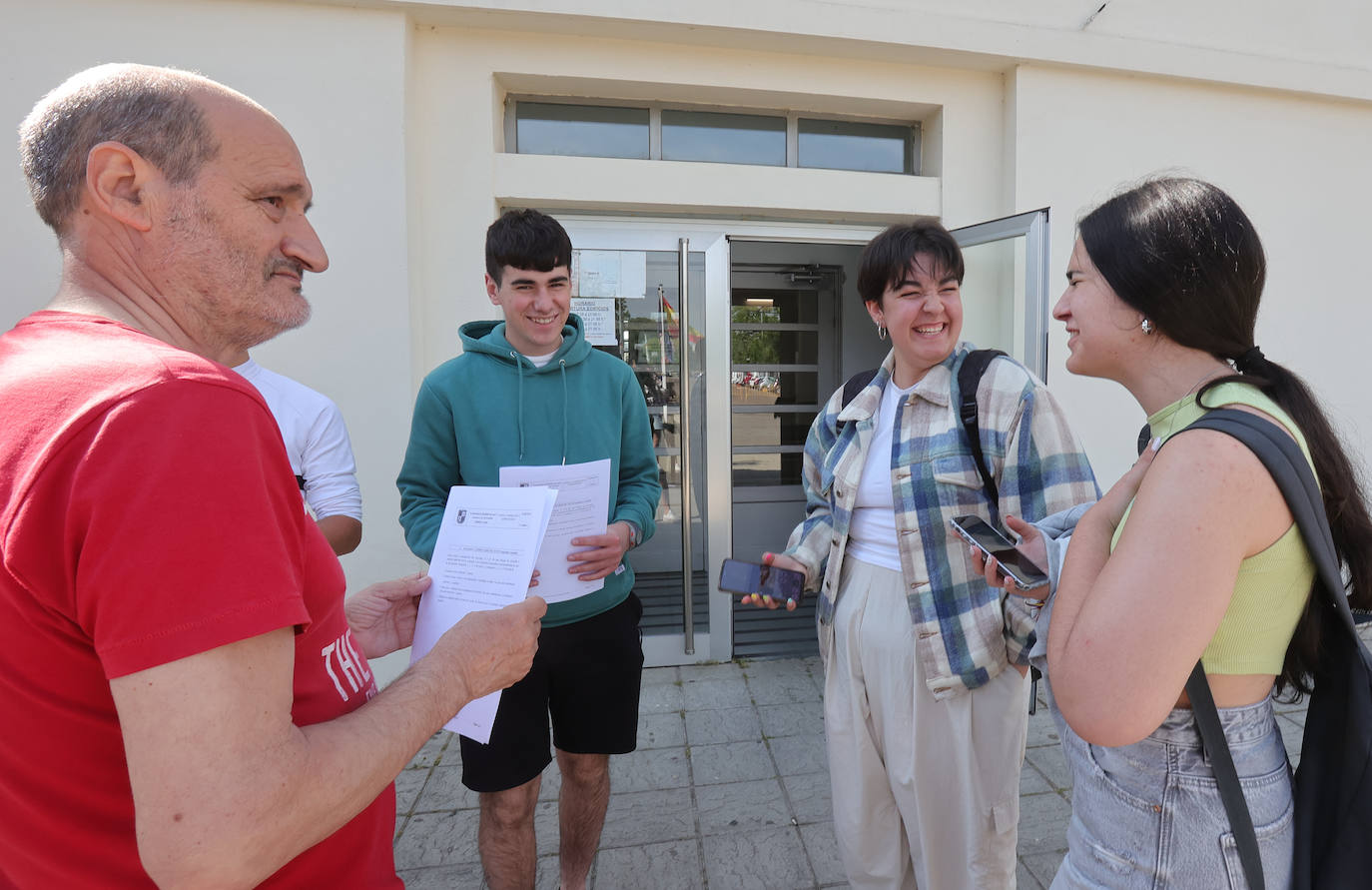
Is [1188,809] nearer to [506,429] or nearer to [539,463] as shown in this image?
[539,463]

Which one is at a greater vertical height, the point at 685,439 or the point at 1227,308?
the point at 1227,308

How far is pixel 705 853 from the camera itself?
247 centimetres

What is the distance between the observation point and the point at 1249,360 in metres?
1.10

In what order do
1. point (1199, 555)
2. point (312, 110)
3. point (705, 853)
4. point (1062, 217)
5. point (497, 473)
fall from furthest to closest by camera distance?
point (1062, 217)
point (312, 110)
point (705, 853)
point (497, 473)
point (1199, 555)

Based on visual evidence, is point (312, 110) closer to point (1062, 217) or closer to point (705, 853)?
point (705, 853)

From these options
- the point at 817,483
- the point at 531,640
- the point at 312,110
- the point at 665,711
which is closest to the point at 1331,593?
the point at 531,640

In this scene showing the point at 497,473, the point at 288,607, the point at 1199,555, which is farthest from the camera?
the point at 497,473

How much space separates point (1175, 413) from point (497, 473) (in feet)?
5.62

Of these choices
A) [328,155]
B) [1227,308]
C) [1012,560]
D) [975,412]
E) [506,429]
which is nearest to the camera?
[1227,308]

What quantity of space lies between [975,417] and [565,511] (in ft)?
3.90

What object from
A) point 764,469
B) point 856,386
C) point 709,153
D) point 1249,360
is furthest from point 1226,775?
point 764,469

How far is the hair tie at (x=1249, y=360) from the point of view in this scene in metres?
1.09

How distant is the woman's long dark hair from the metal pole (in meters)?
2.93

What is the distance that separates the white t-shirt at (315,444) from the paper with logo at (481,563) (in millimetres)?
1120
